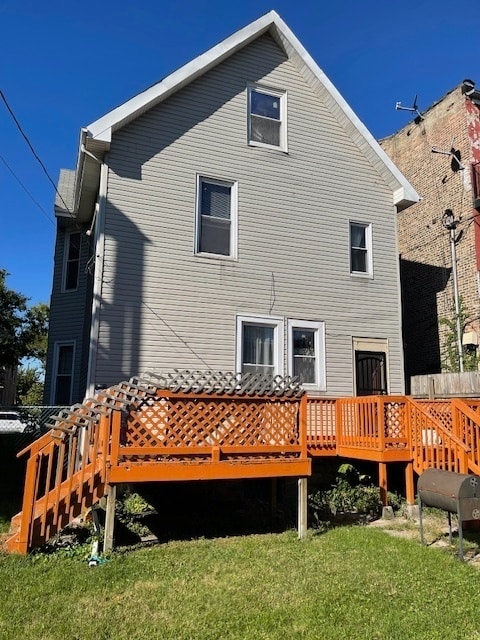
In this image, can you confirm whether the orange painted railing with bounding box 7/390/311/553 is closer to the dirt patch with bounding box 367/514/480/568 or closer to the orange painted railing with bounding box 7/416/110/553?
the orange painted railing with bounding box 7/416/110/553

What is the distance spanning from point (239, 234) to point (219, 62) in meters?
3.84

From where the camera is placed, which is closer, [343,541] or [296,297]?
[343,541]

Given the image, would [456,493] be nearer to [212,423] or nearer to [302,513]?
[302,513]

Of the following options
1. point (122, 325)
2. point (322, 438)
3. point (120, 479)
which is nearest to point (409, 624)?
point (120, 479)

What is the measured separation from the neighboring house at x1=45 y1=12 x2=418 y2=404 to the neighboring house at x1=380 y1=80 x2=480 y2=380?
3.15 meters

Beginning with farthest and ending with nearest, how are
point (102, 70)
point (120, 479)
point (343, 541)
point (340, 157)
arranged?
point (102, 70)
point (340, 157)
point (343, 541)
point (120, 479)

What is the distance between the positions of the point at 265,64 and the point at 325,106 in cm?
173

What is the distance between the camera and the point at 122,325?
894cm

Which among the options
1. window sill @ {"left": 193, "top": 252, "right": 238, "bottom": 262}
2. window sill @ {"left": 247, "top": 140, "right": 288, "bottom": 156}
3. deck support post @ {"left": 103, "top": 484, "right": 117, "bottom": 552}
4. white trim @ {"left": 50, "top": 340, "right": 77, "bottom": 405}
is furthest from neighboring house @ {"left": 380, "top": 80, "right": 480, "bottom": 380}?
deck support post @ {"left": 103, "top": 484, "right": 117, "bottom": 552}

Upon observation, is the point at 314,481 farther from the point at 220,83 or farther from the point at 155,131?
the point at 220,83

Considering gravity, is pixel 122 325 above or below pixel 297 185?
below

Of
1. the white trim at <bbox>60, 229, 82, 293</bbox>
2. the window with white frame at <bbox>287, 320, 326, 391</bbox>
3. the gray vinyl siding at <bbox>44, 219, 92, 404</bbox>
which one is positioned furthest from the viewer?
the white trim at <bbox>60, 229, 82, 293</bbox>

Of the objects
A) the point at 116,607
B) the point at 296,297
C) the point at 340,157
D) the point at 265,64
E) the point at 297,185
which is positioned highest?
the point at 265,64

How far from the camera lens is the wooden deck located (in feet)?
18.9
